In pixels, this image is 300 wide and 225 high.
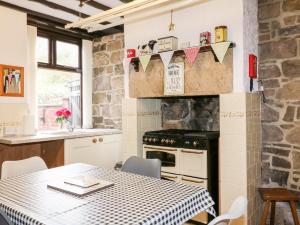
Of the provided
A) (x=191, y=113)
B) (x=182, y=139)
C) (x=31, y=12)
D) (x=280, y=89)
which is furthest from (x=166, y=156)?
(x=31, y=12)

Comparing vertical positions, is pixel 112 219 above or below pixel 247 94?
below

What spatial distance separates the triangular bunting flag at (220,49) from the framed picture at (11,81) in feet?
8.90

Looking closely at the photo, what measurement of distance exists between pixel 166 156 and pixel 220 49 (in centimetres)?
143

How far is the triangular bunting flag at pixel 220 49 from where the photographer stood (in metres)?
2.86

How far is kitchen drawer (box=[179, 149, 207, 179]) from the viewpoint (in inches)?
118

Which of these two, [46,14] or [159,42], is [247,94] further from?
[46,14]

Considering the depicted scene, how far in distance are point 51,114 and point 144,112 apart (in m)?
1.78

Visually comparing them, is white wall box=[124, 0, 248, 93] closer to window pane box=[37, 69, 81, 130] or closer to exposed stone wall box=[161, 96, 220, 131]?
exposed stone wall box=[161, 96, 220, 131]

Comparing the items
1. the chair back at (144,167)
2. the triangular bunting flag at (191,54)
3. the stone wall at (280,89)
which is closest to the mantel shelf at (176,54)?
the triangular bunting flag at (191,54)

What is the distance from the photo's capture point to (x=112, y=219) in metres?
1.33

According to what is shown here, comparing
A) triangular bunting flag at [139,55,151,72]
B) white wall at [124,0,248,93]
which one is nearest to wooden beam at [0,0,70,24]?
white wall at [124,0,248,93]

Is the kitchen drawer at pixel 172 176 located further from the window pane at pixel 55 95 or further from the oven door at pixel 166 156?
the window pane at pixel 55 95

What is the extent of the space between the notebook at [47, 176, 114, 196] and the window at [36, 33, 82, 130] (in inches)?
110

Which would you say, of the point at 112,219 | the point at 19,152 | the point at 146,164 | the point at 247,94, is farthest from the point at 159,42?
the point at 112,219
